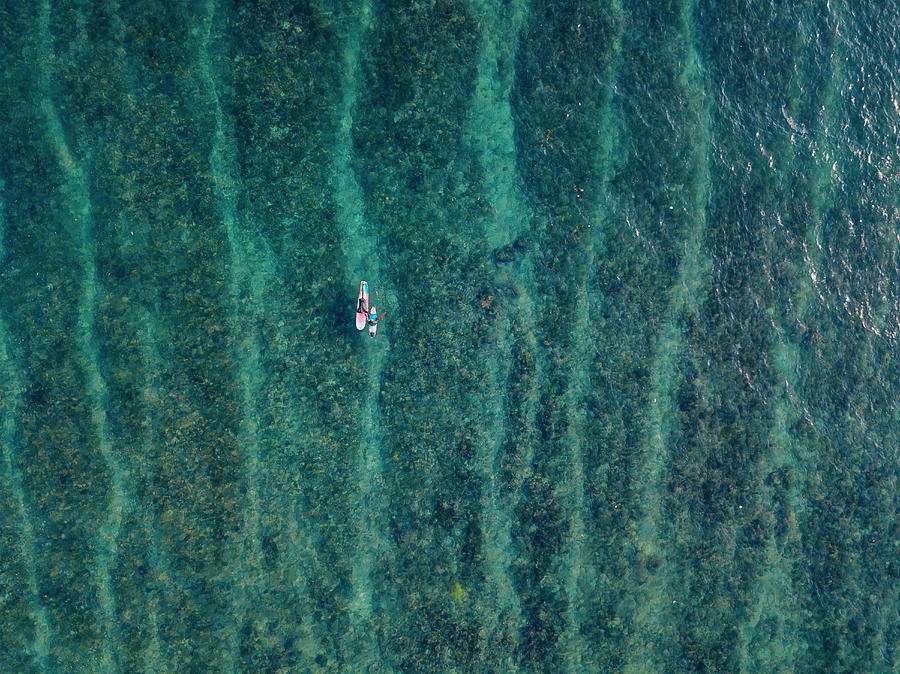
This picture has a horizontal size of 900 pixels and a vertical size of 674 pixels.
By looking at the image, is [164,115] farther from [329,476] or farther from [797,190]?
[797,190]

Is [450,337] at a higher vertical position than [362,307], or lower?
lower

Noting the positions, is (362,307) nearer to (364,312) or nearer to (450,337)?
(364,312)

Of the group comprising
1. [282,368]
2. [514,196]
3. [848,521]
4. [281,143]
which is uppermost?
[281,143]

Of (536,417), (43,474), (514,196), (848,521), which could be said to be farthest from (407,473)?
(848,521)

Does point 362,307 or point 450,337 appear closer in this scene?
point 362,307

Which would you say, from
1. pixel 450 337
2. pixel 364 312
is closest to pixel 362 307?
pixel 364 312

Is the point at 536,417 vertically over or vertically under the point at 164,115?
under

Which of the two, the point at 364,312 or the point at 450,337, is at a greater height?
the point at 364,312

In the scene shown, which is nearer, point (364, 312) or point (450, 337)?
point (364, 312)
